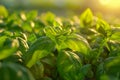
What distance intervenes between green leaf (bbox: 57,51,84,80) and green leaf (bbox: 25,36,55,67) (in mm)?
37

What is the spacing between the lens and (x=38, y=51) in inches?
30.9

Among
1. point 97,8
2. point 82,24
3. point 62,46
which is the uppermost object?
point 62,46

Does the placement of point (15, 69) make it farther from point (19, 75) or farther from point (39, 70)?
point (39, 70)

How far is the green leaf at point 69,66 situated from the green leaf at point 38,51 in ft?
0.12

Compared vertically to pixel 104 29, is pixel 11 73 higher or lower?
higher

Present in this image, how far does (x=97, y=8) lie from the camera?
9070 mm

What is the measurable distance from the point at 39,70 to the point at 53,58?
141mm

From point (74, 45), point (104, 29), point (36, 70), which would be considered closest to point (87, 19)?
point (104, 29)

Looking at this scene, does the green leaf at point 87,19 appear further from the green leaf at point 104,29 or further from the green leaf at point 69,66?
the green leaf at point 69,66

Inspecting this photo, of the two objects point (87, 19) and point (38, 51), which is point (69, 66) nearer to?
point (38, 51)

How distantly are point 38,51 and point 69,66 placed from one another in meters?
0.09

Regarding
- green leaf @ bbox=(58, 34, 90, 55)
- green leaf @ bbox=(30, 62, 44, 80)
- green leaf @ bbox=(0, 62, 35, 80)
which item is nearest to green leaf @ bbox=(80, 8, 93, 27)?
green leaf @ bbox=(58, 34, 90, 55)

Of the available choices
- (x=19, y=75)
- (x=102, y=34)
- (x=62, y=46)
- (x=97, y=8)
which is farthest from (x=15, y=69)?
(x=97, y=8)

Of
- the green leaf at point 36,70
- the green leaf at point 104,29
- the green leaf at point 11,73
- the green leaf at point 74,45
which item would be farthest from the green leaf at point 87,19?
the green leaf at point 11,73
